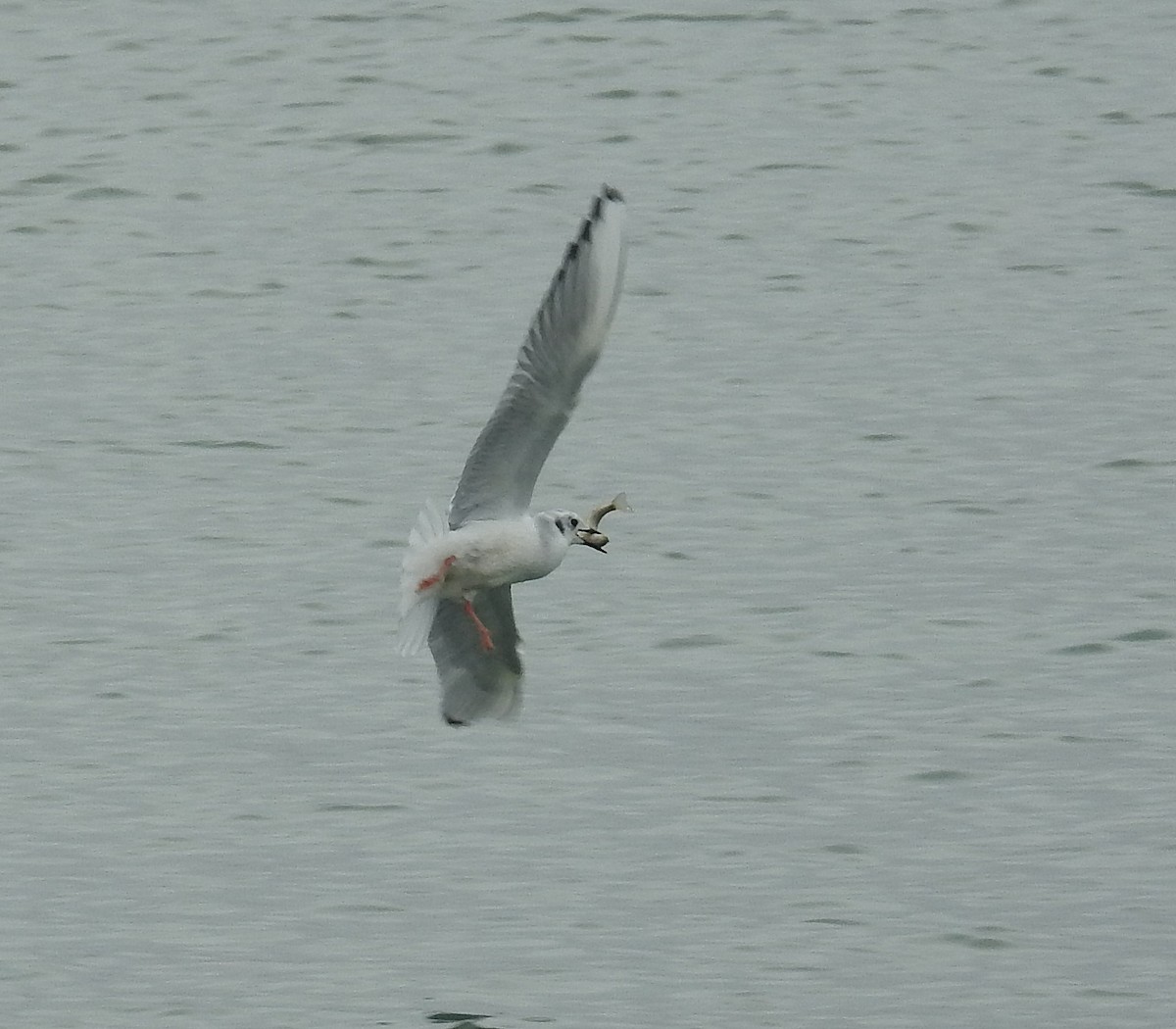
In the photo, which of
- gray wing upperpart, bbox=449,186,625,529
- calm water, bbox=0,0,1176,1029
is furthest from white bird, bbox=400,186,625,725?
calm water, bbox=0,0,1176,1029

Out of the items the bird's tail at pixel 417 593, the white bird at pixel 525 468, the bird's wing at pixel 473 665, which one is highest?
the white bird at pixel 525 468

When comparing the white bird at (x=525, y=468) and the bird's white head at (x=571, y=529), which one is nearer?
the white bird at (x=525, y=468)

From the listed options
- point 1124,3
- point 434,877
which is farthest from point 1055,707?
point 1124,3

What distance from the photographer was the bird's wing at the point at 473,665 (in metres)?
9.30

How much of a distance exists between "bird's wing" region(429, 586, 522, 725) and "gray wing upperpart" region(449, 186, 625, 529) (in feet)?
1.35

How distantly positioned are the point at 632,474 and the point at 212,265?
14.3 feet

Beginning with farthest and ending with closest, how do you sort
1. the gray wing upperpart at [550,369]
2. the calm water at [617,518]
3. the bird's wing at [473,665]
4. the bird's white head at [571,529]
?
the calm water at [617,518] < the bird's wing at [473,665] < the bird's white head at [571,529] < the gray wing upperpart at [550,369]

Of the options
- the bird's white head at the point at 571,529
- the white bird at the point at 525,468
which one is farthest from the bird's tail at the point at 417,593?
the bird's white head at the point at 571,529

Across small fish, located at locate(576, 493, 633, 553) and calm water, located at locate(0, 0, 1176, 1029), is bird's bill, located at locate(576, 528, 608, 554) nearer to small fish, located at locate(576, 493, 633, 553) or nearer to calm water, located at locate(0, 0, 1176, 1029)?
small fish, located at locate(576, 493, 633, 553)

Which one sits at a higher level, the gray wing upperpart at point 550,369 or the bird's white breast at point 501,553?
the gray wing upperpart at point 550,369

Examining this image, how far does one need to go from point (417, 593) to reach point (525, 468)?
20.6 inches

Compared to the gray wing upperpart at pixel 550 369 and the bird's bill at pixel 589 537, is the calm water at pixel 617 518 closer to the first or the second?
the bird's bill at pixel 589 537

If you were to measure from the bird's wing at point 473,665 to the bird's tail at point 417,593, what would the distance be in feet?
1.22

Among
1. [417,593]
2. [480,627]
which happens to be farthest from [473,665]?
[417,593]
